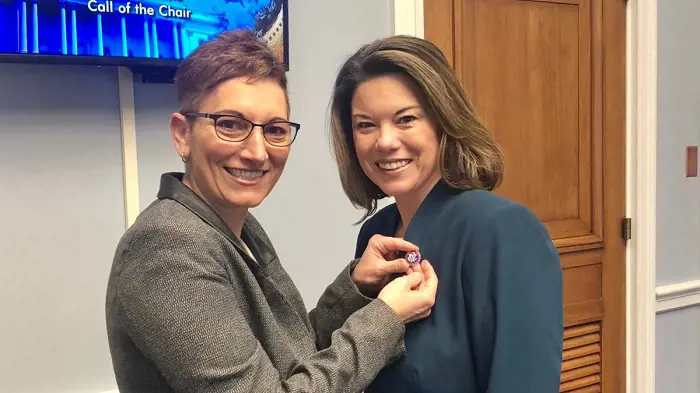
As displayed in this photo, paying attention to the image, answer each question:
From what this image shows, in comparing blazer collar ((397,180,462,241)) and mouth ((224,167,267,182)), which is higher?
mouth ((224,167,267,182))

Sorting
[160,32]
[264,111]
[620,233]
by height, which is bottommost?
[620,233]

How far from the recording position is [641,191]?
246 centimetres

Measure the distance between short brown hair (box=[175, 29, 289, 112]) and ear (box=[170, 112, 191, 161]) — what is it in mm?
16

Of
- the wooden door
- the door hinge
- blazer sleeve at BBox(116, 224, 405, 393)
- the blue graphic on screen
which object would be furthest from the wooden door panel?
blazer sleeve at BBox(116, 224, 405, 393)

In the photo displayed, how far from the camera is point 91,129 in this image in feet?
5.18

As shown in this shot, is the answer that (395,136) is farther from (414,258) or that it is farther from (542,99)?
(542,99)

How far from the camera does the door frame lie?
7.94 feet

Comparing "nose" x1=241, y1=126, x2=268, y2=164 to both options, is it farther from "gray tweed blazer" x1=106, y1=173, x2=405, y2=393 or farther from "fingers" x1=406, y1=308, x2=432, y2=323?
"fingers" x1=406, y1=308, x2=432, y2=323

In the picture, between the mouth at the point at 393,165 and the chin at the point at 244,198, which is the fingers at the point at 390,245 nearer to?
the mouth at the point at 393,165

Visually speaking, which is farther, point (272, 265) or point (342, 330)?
point (272, 265)

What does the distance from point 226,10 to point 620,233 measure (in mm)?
1737

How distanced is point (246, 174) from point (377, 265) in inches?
11.7
